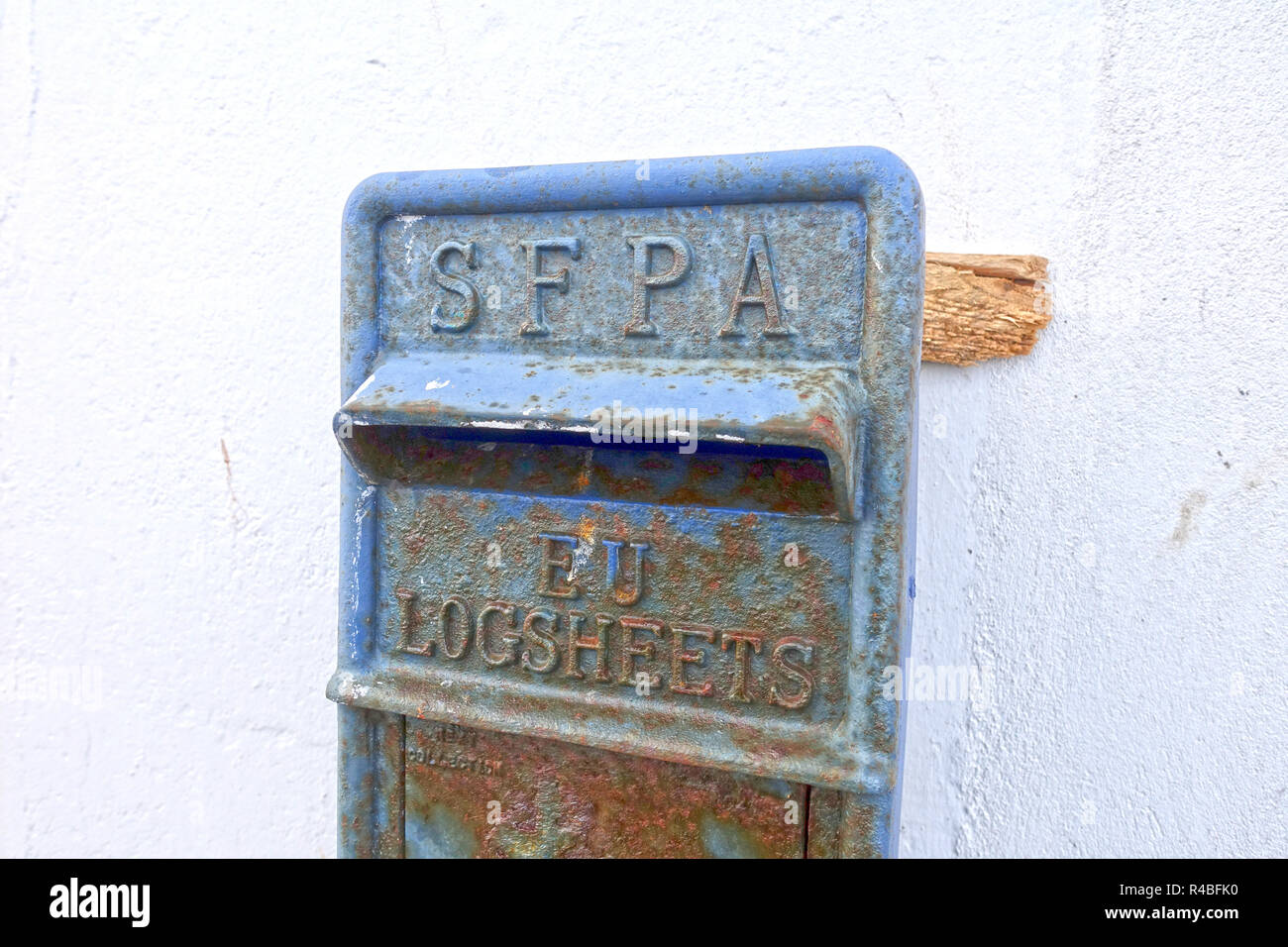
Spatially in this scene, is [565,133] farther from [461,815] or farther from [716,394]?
[461,815]

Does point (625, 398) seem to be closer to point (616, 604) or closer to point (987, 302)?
point (616, 604)

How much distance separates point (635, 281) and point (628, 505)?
0.76ft

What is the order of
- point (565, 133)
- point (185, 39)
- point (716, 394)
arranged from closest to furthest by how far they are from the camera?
1. point (716, 394)
2. point (565, 133)
3. point (185, 39)

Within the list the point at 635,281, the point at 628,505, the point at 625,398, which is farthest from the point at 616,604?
the point at 635,281

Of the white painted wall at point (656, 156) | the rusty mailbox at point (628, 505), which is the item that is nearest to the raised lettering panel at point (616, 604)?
the rusty mailbox at point (628, 505)

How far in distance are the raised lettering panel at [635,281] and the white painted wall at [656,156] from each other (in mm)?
382

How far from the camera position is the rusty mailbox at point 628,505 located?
34.4 inches

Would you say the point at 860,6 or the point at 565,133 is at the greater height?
the point at 860,6

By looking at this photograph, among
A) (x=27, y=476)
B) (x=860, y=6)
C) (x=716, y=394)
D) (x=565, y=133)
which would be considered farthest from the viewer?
(x=27, y=476)

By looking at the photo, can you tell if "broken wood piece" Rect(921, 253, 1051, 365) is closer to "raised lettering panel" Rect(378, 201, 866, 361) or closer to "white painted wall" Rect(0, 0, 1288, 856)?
"white painted wall" Rect(0, 0, 1288, 856)

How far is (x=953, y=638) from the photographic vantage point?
125 cm

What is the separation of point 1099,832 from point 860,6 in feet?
3.75

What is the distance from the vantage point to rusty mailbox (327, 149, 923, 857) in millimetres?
874
